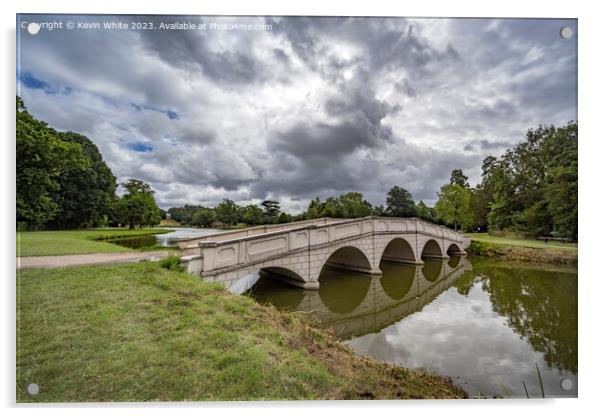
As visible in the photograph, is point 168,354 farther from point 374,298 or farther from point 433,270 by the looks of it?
point 433,270

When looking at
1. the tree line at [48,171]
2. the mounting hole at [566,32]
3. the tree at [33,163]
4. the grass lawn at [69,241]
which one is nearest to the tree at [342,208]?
the grass lawn at [69,241]

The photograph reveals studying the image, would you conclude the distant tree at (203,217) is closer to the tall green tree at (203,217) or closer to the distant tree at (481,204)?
the tall green tree at (203,217)

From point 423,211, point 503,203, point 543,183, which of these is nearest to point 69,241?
point 543,183

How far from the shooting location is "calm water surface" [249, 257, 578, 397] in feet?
11.3

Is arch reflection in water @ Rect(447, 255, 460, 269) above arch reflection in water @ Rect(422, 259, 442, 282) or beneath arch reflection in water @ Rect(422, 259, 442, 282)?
beneath

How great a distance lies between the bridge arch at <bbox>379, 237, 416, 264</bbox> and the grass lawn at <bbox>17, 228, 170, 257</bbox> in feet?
34.6

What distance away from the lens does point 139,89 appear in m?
3.67

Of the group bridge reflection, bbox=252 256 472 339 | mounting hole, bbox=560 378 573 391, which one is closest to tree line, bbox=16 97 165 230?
bridge reflection, bbox=252 256 472 339

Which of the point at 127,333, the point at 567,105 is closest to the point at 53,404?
the point at 127,333

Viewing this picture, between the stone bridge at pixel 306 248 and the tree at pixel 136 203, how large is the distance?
1.25 m

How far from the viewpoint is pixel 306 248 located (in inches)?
302

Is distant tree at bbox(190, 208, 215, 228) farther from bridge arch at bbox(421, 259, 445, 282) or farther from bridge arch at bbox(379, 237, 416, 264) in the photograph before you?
bridge arch at bbox(421, 259, 445, 282)

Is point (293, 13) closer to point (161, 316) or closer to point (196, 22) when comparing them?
point (196, 22)

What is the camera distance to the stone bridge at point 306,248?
18.4ft
